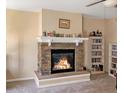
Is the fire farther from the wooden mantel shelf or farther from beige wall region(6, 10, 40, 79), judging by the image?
beige wall region(6, 10, 40, 79)

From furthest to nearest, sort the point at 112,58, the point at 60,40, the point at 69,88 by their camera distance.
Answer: the point at 112,58, the point at 60,40, the point at 69,88

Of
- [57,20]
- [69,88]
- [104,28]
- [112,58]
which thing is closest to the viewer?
[69,88]

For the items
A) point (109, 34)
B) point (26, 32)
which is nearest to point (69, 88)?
point (26, 32)

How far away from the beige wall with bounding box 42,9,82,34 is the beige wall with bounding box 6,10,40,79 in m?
0.54

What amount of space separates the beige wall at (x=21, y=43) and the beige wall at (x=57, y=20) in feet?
1.78

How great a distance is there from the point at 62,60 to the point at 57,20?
1548 mm

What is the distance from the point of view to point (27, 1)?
387 centimetres

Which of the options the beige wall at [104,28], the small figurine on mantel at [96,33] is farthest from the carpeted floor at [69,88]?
the small figurine on mantel at [96,33]

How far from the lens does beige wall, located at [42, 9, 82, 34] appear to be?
493cm

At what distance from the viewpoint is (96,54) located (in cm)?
644

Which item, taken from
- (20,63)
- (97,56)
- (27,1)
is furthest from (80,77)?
(27,1)

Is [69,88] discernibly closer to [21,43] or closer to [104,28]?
[21,43]

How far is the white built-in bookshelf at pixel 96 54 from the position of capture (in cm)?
633
